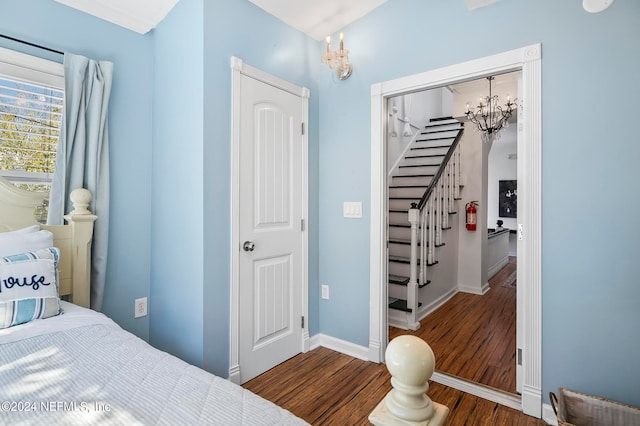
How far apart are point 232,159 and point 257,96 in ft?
1.67

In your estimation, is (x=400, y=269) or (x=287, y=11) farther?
(x=400, y=269)

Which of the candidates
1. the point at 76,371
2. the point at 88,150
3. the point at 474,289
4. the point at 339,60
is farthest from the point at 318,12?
the point at 474,289

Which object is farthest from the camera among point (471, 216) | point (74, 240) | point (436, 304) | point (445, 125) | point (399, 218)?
point (445, 125)

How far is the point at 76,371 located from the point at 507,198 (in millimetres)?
8717

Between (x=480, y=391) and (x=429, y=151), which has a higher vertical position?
Result: (x=429, y=151)

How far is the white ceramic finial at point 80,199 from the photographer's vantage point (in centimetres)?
207

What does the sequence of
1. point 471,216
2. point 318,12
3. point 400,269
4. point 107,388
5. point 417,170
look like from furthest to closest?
1. point 417,170
2. point 471,216
3. point 400,269
4. point 318,12
5. point 107,388

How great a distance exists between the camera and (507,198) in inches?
316

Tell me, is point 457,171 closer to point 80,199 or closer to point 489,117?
point 489,117

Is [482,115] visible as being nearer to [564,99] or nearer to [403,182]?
[403,182]

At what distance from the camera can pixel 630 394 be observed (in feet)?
5.70

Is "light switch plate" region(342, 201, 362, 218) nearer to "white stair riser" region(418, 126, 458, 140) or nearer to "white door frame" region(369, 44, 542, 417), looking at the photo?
"white door frame" region(369, 44, 542, 417)

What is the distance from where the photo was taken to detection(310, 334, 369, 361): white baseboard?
2.69m

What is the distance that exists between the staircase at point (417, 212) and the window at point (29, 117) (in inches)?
115
